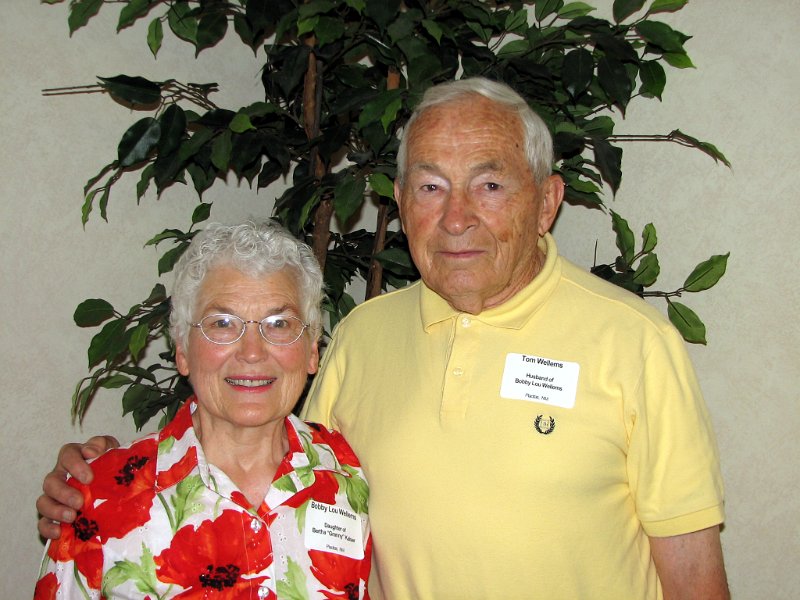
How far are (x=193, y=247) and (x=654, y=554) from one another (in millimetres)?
1141

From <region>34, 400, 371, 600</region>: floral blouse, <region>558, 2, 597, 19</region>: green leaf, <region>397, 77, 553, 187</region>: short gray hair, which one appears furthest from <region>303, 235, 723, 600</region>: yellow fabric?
<region>558, 2, 597, 19</region>: green leaf

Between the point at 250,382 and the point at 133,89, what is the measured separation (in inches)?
38.1

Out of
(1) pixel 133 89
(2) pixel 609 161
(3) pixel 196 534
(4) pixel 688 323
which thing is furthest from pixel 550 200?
(1) pixel 133 89

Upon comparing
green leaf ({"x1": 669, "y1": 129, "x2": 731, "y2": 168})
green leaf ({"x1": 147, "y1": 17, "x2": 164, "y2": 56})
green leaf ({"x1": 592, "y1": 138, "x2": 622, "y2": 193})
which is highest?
green leaf ({"x1": 147, "y1": 17, "x2": 164, "y2": 56})

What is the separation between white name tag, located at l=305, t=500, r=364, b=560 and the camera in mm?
1514

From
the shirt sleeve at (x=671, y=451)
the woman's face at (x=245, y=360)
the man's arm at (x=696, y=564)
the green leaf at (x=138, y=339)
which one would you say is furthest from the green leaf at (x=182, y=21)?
the man's arm at (x=696, y=564)

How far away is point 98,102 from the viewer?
230 cm

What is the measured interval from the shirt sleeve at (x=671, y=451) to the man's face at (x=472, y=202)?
0.36 metres

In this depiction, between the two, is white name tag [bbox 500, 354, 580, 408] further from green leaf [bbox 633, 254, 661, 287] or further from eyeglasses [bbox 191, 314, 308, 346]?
green leaf [bbox 633, 254, 661, 287]

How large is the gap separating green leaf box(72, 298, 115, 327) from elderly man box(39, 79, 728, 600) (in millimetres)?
691

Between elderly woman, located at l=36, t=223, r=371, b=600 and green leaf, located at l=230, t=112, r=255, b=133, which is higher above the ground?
green leaf, located at l=230, t=112, r=255, b=133

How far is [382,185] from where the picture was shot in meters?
1.86

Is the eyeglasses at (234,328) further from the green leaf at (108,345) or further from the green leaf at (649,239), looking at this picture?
the green leaf at (649,239)

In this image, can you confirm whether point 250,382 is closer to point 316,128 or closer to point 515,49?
point 316,128
